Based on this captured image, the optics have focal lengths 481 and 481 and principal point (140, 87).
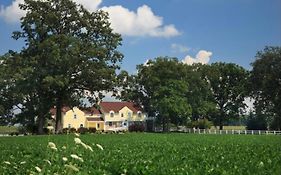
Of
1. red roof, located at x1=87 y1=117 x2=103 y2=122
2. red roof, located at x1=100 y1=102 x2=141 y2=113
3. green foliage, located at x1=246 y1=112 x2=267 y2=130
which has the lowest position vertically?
green foliage, located at x1=246 y1=112 x2=267 y2=130

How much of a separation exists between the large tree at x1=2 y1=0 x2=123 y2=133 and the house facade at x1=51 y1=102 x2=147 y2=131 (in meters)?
50.4

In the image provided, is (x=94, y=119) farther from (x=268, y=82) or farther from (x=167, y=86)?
(x=268, y=82)

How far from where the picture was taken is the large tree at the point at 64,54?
5425 centimetres

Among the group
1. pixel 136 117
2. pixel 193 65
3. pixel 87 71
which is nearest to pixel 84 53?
pixel 87 71

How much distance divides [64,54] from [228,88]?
53.7 m

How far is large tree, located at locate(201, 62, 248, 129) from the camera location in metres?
100

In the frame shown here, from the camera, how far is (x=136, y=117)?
4429 inches

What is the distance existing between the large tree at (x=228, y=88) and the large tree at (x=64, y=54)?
45.5 metres

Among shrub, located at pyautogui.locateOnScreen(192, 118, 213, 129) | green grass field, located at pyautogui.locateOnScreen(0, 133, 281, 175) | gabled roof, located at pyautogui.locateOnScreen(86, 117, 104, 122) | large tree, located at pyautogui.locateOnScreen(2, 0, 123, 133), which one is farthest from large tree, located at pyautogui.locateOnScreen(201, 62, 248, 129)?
green grass field, located at pyautogui.locateOnScreen(0, 133, 281, 175)

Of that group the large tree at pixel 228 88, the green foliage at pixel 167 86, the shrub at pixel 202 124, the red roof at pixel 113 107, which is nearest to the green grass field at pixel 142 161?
the green foliage at pixel 167 86

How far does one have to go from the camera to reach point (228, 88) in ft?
331

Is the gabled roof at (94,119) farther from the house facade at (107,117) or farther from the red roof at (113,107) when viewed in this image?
the red roof at (113,107)

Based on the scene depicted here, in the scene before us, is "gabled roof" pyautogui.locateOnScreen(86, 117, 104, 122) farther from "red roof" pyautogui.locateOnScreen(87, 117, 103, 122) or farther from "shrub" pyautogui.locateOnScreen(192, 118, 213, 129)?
"shrub" pyautogui.locateOnScreen(192, 118, 213, 129)

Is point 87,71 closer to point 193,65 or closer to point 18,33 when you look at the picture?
point 18,33
